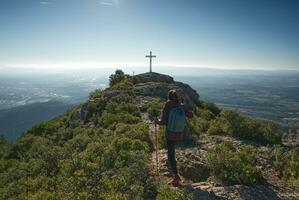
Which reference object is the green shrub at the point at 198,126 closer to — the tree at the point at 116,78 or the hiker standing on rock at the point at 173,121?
the hiker standing on rock at the point at 173,121

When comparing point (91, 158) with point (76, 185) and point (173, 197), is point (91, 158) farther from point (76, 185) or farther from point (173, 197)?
point (173, 197)

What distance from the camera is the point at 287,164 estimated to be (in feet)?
31.2

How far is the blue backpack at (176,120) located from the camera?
892 cm

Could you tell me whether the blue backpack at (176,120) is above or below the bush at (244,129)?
above

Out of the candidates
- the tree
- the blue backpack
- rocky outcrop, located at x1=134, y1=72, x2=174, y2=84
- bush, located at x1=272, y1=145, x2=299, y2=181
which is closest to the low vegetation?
the blue backpack

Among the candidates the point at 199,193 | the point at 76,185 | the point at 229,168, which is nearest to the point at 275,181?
the point at 229,168

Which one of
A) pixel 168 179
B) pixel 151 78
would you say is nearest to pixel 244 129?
pixel 168 179

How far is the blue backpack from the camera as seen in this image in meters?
8.92

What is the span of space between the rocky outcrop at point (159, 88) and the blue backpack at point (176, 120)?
14017 mm

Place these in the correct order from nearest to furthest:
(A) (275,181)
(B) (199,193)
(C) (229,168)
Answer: (B) (199,193) → (C) (229,168) → (A) (275,181)

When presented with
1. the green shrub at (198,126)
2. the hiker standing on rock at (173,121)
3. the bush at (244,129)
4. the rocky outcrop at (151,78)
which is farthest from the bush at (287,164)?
the rocky outcrop at (151,78)

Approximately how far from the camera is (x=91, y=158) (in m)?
10.6

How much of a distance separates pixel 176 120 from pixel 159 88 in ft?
61.5

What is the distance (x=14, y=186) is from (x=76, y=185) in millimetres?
4059
